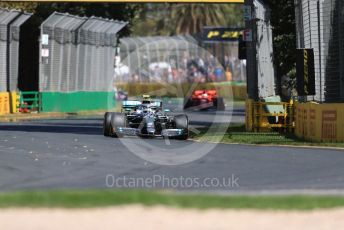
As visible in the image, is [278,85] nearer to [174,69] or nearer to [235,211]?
[235,211]

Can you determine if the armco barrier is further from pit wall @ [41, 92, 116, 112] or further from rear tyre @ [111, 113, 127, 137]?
rear tyre @ [111, 113, 127, 137]

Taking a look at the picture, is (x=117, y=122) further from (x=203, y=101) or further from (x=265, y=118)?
(x=203, y=101)

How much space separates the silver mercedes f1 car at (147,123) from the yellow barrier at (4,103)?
59.8ft

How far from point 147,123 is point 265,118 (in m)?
5.09

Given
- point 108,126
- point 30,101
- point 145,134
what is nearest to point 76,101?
point 30,101

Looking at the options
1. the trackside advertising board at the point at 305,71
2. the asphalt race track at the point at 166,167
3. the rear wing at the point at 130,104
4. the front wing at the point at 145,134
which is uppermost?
the trackside advertising board at the point at 305,71

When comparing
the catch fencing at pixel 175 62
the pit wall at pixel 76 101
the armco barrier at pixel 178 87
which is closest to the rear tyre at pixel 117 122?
the pit wall at pixel 76 101

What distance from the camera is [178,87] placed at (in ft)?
258

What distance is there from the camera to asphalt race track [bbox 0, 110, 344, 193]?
14.3 m

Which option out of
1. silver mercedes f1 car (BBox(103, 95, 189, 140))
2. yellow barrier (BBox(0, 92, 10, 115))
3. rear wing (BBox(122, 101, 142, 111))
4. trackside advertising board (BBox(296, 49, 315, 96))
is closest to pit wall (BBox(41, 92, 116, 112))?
yellow barrier (BBox(0, 92, 10, 115))

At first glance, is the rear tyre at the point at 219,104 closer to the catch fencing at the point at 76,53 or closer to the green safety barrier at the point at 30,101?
the catch fencing at the point at 76,53

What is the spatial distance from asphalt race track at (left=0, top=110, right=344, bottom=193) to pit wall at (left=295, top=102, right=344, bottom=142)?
194 centimetres

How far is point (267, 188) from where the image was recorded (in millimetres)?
13836

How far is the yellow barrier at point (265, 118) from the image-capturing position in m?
28.9
